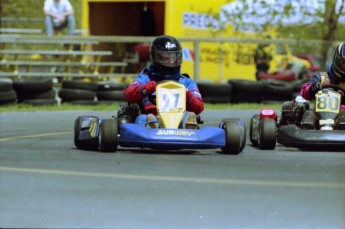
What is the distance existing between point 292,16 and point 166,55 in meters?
12.6

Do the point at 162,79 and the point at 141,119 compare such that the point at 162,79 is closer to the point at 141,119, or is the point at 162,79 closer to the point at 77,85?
the point at 141,119

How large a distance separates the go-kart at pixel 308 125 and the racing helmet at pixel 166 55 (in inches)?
39.2

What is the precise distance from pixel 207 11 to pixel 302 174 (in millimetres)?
14447

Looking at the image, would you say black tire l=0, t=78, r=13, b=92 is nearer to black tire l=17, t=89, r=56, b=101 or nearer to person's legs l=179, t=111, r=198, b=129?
black tire l=17, t=89, r=56, b=101

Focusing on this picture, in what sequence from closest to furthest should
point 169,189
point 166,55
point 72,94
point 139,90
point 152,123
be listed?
point 169,189
point 152,123
point 139,90
point 166,55
point 72,94

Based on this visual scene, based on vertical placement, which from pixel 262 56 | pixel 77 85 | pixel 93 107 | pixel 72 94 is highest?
pixel 262 56

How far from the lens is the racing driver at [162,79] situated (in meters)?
9.38

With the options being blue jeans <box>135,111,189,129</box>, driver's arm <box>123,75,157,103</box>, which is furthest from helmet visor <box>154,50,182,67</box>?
blue jeans <box>135,111,189,129</box>

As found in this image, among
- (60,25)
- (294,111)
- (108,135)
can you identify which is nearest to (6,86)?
(60,25)

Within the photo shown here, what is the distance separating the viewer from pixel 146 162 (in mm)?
8094

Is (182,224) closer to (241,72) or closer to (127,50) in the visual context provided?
(127,50)

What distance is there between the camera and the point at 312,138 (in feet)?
30.6

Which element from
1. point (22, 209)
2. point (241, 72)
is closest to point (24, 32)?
point (241, 72)

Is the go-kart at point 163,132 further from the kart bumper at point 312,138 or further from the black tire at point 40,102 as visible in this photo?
the black tire at point 40,102
